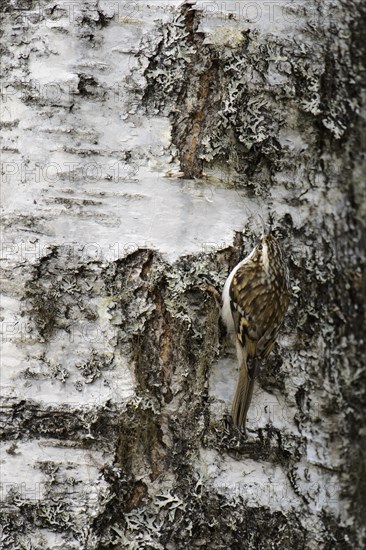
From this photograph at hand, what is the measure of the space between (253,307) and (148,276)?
72 cm

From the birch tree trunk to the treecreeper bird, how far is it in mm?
37

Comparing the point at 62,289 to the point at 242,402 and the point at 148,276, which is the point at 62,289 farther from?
the point at 242,402

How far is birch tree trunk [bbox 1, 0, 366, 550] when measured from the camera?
1918 millimetres

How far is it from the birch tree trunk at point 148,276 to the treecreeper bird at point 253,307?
0.04 meters

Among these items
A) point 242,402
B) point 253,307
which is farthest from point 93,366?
point 253,307

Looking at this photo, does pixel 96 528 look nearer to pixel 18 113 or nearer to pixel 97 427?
pixel 97 427

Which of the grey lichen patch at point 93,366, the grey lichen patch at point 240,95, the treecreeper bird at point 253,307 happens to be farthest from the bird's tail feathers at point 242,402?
the grey lichen patch at point 240,95

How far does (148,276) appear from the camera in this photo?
2.00 metres

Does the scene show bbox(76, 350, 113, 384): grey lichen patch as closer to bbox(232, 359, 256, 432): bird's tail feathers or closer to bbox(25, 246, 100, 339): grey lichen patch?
bbox(25, 246, 100, 339): grey lichen patch

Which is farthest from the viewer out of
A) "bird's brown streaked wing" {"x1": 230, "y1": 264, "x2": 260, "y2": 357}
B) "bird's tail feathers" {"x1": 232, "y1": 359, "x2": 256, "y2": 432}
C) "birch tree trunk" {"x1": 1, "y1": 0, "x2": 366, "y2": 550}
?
"bird's brown streaked wing" {"x1": 230, "y1": 264, "x2": 260, "y2": 357}

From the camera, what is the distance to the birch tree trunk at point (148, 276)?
6.29ft

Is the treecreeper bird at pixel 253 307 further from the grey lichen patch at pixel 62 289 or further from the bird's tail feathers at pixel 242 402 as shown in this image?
the grey lichen patch at pixel 62 289

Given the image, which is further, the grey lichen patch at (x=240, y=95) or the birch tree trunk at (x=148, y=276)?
the grey lichen patch at (x=240, y=95)

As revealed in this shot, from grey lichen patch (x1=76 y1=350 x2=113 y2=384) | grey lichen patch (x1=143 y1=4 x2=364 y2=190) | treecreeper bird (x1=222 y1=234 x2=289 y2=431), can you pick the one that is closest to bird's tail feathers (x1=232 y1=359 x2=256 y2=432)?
treecreeper bird (x1=222 y1=234 x2=289 y2=431)
